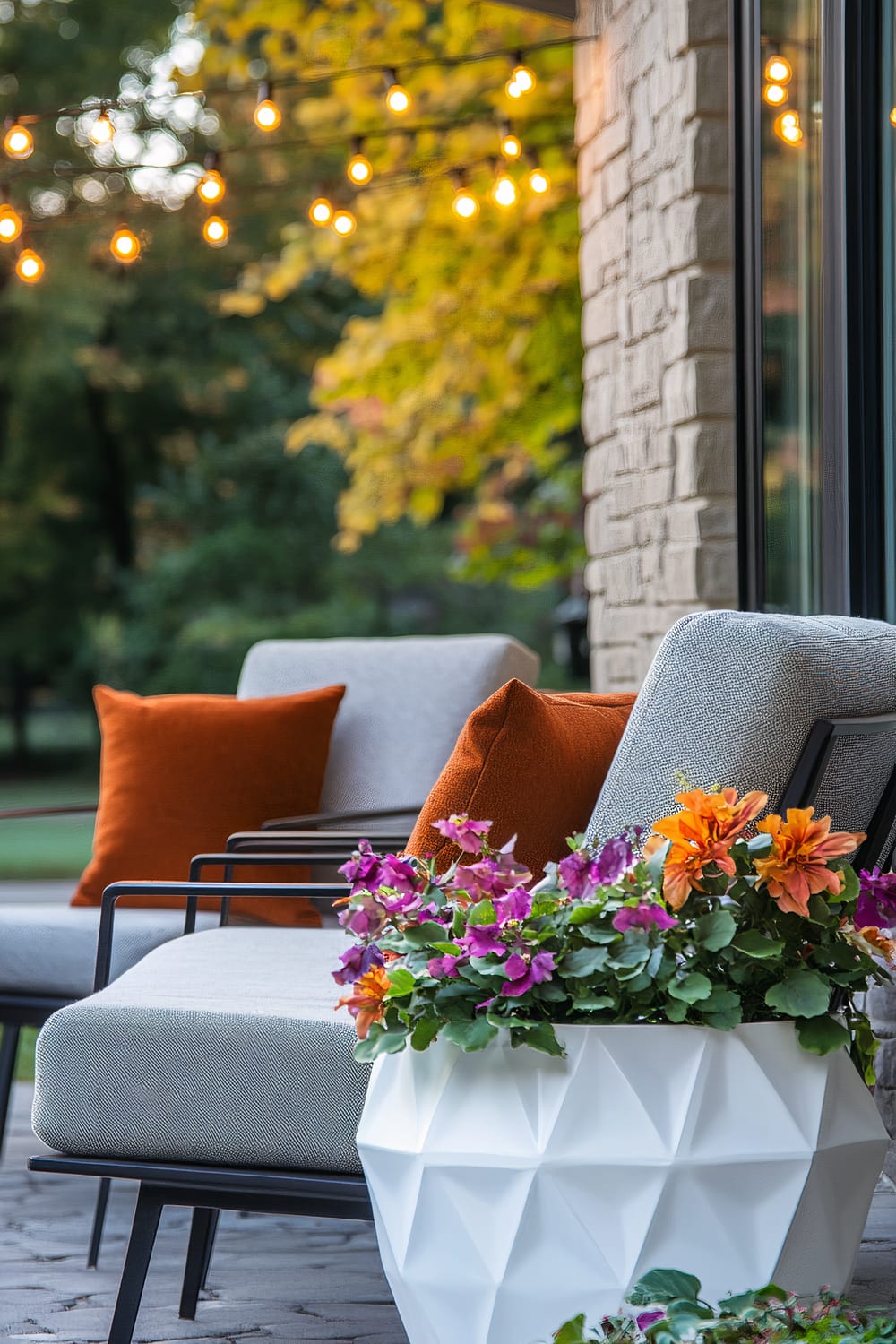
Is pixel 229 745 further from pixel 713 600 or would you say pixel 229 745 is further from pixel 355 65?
pixel 355 65

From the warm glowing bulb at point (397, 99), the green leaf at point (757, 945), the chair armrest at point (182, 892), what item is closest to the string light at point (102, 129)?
the warm glowing bulb at point (397, 99)

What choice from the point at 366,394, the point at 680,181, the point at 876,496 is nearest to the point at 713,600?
the point at 876,496

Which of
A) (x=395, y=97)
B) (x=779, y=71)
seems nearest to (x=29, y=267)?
(x=395, y=97)

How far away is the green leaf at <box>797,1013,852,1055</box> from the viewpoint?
4.45ft

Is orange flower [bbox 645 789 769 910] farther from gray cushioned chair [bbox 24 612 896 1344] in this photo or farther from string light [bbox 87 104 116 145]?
string light [bbox 87 104 116 145]

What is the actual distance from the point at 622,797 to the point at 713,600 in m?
1.56

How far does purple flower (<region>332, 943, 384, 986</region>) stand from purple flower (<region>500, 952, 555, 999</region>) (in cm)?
16

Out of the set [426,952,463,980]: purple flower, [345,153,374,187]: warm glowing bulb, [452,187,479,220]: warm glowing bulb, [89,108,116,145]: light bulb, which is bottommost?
[426,952,463,980]: purple flower

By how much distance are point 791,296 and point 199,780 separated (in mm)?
1478

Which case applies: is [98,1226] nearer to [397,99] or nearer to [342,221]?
[397,99]

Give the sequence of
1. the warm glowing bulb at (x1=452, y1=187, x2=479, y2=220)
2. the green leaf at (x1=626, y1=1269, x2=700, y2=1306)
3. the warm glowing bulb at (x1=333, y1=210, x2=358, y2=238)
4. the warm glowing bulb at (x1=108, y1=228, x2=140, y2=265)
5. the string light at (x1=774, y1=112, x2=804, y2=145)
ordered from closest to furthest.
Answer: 1. the green leaf at (x1=626, y1=1269, x2=700, y2=1306)
2. the string light at (x1=774, y1=112, x2=804, y2=145)
3. the warm glowing bulb at (x1=108, y1=228, x2=140, y2=265)
4. the warm glowing bulb at (x1=452, y1=187, x2=479, y2=220)
5. the warm glowing bulb at (x1=333, y1=210, x2=358, y2=238)

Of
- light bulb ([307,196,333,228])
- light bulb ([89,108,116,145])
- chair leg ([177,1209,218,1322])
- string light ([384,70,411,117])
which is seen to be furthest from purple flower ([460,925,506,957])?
light bulb ([307,196,333,228])

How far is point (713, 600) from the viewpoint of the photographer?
3.15 m

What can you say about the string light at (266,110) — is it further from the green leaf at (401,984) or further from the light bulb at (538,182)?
the green leaf at (401,984)
